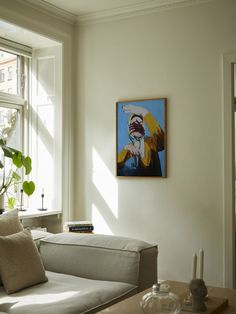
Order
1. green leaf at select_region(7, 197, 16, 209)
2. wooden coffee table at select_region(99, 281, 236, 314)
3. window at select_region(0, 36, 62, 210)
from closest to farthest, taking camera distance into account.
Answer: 1. wooden coffee table at select_region(99, 281, 236, 314)
2. green leaf at select_region(7, 197, 16, 209)
3. window at select_region(0, 36, 62, 210)

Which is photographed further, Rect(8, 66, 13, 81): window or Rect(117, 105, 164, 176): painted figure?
Rect(8, 66, 13, 81): window

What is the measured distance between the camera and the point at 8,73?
4672mm

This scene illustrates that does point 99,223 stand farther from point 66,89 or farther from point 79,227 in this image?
point 66,89

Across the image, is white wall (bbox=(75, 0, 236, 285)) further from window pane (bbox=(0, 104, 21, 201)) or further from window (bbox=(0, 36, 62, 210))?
window pane (bbox=(0, 104, 21, 201))

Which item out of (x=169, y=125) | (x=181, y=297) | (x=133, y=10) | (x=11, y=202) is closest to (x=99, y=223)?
(x=11, y=202)

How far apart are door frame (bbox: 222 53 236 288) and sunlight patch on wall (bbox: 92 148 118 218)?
44.1 inches

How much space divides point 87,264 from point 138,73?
6.63 feet

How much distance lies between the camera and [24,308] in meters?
2.50

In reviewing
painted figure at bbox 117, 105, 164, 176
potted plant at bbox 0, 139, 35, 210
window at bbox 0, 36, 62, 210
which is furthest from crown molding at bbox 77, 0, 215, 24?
potted plant at bbox 0, 139, 35, 210

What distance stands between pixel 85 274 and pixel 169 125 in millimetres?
1676

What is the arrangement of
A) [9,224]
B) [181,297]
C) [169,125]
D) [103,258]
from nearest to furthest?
[181,297]
[9,224]
[103,258]
[169,125]

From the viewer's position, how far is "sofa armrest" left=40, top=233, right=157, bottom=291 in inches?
123

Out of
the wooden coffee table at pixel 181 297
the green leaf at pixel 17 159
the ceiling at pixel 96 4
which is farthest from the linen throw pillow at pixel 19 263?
the ceiling at pixel 96 4

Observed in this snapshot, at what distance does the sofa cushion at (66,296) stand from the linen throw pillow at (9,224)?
1.28 feet
